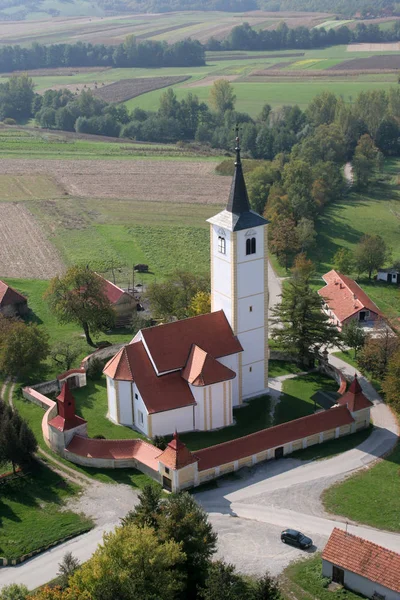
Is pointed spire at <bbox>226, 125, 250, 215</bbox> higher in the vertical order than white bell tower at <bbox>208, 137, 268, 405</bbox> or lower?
higher

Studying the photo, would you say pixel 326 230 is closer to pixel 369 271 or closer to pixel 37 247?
pixel 369 271

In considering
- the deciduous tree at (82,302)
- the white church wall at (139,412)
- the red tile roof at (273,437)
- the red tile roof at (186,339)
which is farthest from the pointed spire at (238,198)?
the deciduous tree at (82,302)

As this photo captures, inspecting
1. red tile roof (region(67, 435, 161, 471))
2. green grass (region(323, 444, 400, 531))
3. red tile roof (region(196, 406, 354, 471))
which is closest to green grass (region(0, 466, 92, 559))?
red tile roof (region(67, 435, 161, 471))

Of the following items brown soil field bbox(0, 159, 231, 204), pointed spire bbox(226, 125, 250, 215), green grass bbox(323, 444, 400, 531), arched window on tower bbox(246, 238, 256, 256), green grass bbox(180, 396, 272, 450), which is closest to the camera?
green grass bbox(323, 444, 400, 531)

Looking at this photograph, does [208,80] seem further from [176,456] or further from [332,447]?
[176,456]

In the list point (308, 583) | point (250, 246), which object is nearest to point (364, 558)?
point (308, 583)

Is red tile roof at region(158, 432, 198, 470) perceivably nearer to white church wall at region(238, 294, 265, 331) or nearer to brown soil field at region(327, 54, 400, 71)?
white church wall at region(238, 294, 265, 331)
